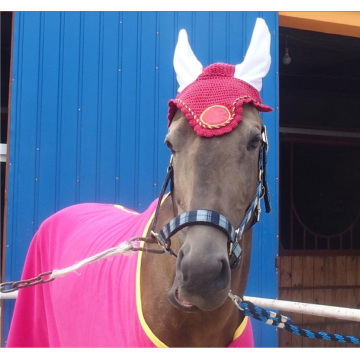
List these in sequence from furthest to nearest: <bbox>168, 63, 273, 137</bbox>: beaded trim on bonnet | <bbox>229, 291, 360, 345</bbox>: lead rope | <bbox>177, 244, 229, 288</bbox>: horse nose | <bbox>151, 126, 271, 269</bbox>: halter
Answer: <bbox>229, 291, 360, 345</bbox>: lead rope < <bbox>168, 63, 273, 137</bbox>: beaded trim on bonnet < <bbox>151, 126, 271, 269</bbox>: halter < <bbox>177, 244, 229, 288</bbox>: horse nose

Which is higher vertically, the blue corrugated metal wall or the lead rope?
the blue corrugated metal wall

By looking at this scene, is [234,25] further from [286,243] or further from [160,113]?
[286,243]

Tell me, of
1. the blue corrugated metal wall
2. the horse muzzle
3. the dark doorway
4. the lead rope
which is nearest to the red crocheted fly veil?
the horse muzzle

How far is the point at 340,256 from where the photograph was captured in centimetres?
499

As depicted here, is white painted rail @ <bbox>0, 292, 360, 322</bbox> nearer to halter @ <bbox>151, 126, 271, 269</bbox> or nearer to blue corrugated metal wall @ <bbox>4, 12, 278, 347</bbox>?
halter @ <bbox>151, 126, 271, 269</bbox>

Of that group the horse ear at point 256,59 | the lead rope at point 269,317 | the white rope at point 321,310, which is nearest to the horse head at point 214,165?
the horse ear at point 256,59

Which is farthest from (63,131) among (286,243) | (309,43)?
(286,243)

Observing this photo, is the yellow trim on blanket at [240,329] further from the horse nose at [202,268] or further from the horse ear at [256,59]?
the horse ear at [256,59]

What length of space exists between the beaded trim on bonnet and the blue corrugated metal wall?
1606 mm

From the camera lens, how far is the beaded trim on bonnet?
4.86ft

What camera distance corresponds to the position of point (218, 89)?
1.58 meters

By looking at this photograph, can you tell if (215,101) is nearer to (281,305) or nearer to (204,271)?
(204,271)

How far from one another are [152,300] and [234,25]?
263 cm

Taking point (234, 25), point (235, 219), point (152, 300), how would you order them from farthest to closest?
point (234, 25)
point (152, 300)
point (235, 219)
